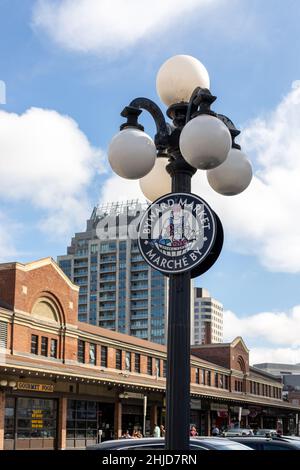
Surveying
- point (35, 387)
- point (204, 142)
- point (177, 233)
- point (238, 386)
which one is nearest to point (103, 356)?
point (35, 387)

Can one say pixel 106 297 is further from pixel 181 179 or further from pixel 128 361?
pixel 181 179

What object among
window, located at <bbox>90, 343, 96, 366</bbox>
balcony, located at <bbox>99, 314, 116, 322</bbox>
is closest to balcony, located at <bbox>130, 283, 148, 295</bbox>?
balcony, located at <bbox>99, 314, 116, 322</bbox>

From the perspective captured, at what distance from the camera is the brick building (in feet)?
102

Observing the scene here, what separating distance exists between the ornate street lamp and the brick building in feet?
74.4

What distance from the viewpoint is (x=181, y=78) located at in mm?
6137

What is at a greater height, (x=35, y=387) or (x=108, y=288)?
(x=108, y=288)

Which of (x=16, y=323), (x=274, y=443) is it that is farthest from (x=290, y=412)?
(x=274, y=443)

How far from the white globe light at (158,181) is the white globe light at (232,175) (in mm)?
756

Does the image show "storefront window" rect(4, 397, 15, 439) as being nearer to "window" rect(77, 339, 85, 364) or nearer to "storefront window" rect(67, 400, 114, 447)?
"storefront window" rect(67, 400, 114, 447)

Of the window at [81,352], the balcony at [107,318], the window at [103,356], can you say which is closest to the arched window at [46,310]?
the window at [81,352]

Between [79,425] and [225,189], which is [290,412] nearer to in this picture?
[79,425]

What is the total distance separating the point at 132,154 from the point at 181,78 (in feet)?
3.42

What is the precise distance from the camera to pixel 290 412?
2940 inches

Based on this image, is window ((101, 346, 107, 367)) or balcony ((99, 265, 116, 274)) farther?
balcony ((99, 265, 116, 274))
